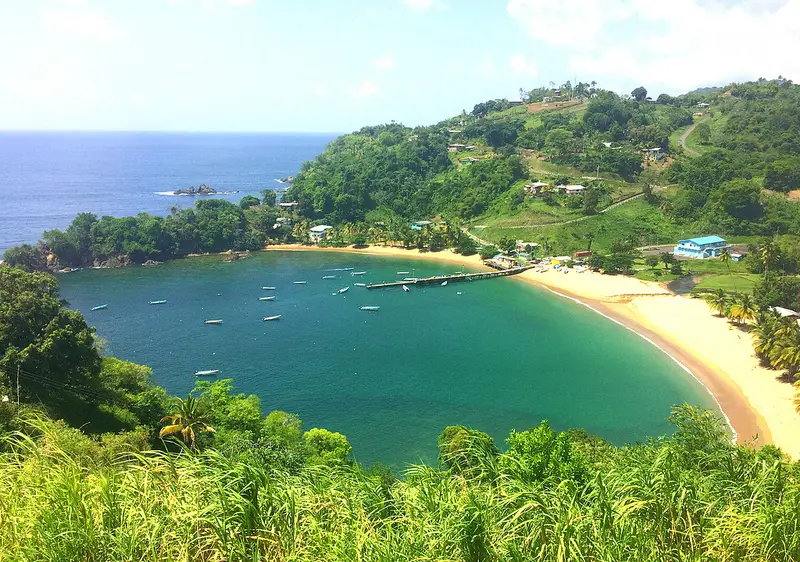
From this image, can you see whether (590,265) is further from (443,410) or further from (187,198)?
(187,198)

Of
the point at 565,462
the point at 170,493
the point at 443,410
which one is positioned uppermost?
the point at 170,493

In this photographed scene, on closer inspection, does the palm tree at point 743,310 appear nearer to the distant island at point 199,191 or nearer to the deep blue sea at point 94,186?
the deep blue sea at point 94,186

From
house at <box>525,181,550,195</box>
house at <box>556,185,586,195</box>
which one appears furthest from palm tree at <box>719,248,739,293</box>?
house at <box>525,181,550,195</box>

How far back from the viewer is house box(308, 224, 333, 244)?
84625 mm

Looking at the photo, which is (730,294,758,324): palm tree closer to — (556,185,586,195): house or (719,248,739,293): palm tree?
(719,248,739,293): palm tree

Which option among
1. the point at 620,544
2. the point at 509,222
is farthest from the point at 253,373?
the point at 509,222

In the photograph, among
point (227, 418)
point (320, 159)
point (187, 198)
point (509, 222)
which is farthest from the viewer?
point (320, 159)

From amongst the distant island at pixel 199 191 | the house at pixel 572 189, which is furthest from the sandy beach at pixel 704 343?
the distant island at pixel 199 191

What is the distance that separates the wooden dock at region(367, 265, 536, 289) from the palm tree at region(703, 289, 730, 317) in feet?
79.9

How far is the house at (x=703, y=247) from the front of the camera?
61.9 meters

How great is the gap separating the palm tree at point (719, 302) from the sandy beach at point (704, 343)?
66cm

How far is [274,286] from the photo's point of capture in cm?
6078

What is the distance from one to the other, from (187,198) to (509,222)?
82.7 metres

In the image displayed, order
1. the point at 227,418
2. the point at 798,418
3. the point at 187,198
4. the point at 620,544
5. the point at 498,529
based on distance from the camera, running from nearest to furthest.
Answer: the point at 620,544, the point at 498,529, the point at 227,418, the point at 798,418, the point at 187,198
